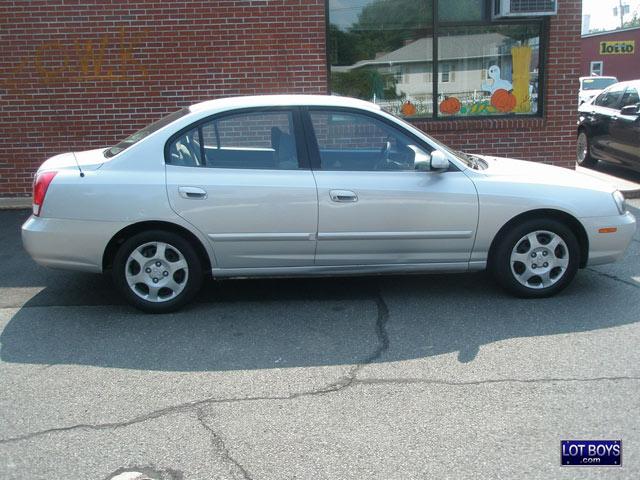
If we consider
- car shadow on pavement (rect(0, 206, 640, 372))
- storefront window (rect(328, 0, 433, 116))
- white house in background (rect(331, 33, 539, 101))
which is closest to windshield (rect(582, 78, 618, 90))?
white house in background (rect(331, 33, 539, 101))

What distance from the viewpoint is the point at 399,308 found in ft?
18.1

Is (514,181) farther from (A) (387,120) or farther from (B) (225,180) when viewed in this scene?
(B) (225,180)

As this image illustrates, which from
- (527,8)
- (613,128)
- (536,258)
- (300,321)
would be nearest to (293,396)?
(300,321)

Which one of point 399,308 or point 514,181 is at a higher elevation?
point 514,181

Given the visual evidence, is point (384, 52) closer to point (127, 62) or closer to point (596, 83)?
point (127, 62)

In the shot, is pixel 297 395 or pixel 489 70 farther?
pixel 489 70

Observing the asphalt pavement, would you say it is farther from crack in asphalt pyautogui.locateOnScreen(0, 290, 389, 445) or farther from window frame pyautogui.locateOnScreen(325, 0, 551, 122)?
window frame pyautogui.locateOnScreen(325, 0, 551, 122)

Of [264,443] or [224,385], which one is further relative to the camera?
[224,385]

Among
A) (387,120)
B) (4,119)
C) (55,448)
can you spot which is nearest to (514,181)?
(387,120)

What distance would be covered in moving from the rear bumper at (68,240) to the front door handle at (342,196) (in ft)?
5.19

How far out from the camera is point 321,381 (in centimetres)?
422

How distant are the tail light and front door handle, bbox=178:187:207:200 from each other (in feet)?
3.19

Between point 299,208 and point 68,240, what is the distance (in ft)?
5.68

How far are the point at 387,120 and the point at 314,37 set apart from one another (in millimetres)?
4312
